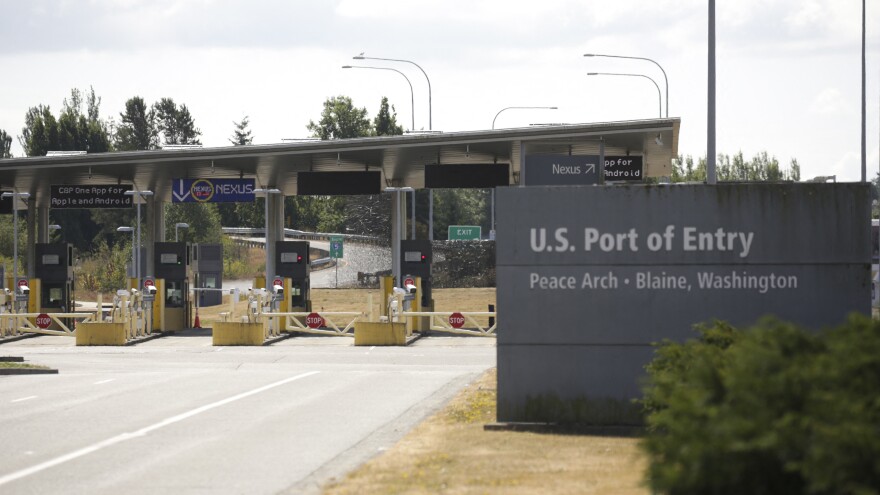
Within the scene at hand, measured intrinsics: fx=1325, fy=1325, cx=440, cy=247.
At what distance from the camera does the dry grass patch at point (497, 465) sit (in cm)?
1091

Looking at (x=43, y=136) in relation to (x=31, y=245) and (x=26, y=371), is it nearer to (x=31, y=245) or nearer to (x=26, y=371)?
(x=31, y=245)

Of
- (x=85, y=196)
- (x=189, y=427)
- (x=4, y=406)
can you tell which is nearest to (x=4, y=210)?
(x=85, y=196)

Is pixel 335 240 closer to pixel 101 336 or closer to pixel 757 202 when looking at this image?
pixel 101 336

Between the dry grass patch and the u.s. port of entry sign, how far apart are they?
83 centimetres

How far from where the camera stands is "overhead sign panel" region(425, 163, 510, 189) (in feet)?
123

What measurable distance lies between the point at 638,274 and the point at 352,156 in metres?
24.9

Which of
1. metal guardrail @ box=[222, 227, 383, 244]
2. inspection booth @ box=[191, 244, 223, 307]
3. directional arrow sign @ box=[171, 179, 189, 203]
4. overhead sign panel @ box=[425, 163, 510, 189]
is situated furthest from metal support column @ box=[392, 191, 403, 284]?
metal guardrail @ box=[222, 227, 383, 244]

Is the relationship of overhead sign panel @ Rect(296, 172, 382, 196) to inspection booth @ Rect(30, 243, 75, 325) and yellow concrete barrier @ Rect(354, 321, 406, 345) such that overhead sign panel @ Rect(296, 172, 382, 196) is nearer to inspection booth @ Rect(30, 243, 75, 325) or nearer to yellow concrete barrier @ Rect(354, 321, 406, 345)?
yellow concrete barrier @ Rect(354, 321, 406, 345)

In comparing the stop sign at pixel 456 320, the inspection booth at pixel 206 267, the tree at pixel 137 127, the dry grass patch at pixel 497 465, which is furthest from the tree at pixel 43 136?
the dry grass patch at pixel 497 465

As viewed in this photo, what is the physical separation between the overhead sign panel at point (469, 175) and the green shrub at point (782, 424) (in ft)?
98.0

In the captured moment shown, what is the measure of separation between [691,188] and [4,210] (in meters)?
35.2

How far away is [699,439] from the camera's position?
262 inches

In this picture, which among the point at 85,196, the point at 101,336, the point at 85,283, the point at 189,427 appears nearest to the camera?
the point at 189,427

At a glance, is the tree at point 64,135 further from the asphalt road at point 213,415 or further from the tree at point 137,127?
the asphalt road at point 213,415
